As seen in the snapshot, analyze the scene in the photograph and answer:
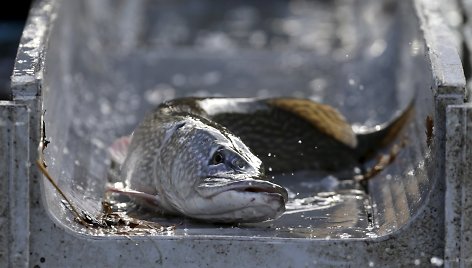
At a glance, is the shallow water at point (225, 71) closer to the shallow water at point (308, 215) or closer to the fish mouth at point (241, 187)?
the shallow water at point (308, 215)

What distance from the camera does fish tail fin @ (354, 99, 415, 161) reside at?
5.37m

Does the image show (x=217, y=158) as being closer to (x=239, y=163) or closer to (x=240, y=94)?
(x=239, y=163)

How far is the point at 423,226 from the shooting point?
3.97 m

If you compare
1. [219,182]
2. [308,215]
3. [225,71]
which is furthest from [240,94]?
[219,182]

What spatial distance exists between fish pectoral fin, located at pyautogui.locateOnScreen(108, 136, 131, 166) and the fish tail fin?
1212 millimetres

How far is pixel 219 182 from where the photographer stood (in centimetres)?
400

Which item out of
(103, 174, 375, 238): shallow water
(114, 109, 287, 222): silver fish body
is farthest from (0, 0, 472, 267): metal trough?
(114, 109, 287, 222): silver fish body

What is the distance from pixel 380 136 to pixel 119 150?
4.49 ft

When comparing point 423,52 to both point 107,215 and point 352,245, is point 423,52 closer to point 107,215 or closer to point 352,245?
point 352,245

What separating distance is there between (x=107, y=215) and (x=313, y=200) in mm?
984

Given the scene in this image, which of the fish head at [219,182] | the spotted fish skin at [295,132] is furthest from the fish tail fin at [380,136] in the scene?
the fish head at [219,182]

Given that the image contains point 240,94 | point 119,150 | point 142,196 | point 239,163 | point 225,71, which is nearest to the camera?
point 239,163


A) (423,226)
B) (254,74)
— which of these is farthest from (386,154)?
(254,74)

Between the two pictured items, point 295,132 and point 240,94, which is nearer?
point 295,132
